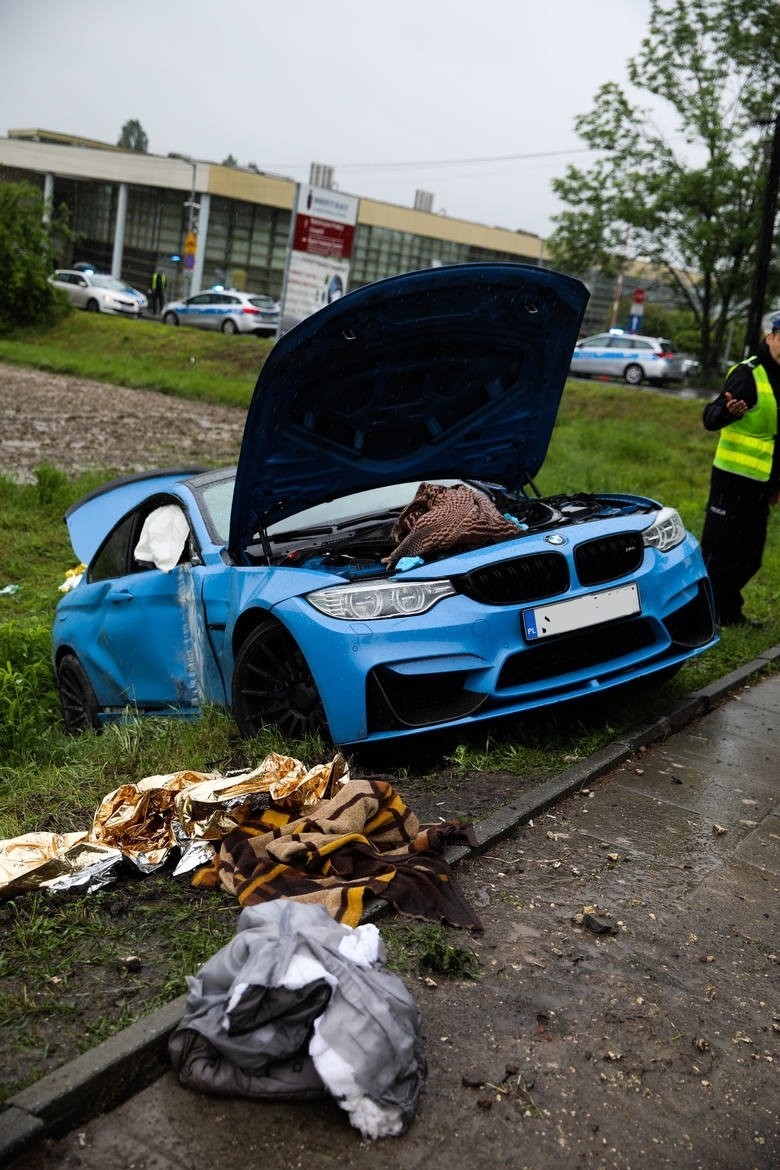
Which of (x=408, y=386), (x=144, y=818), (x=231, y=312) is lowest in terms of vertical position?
(x=144, y=818)

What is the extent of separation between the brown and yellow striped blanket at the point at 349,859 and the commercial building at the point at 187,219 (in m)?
51.8

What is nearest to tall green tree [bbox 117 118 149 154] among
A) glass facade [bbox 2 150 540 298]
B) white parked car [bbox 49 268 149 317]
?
glass facade [bbox 2 150 540 298]

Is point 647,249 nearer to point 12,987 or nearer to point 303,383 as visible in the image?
point 303,383

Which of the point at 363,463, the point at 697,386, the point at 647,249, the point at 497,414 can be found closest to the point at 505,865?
the point at 363,463

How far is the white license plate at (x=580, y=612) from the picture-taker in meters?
4.87

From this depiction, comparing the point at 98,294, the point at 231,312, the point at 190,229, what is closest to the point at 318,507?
the point at 231,312

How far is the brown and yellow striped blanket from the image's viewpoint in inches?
139

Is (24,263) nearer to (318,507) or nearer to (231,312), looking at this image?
(231,312)

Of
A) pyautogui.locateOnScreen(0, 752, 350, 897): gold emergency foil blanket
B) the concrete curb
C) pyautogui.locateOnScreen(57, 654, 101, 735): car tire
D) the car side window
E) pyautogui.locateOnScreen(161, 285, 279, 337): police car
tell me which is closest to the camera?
the concrete curb

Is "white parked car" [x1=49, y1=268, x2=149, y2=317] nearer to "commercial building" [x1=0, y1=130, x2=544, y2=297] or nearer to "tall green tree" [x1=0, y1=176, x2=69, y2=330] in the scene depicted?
"tall green tree" [x1=0, y1=176, x2=69, y2=330]

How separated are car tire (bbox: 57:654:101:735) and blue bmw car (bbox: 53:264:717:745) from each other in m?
0.07

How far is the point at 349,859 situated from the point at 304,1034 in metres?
1.07

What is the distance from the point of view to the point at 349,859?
372 centimetres

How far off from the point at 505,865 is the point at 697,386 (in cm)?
3034
